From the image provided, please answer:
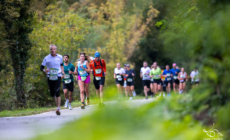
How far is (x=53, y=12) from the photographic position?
97.8 ft

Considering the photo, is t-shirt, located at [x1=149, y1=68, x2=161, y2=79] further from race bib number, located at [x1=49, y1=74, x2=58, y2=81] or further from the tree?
race bib number, located at [x1=49, y1=74, x2=58, y2=81]

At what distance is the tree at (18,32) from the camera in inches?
666

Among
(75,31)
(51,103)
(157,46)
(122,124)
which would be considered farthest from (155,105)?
(157,46)

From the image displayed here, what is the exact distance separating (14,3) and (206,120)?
1435cm

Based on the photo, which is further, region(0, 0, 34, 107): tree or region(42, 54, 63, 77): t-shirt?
region(0, 0, 34, 107): tree

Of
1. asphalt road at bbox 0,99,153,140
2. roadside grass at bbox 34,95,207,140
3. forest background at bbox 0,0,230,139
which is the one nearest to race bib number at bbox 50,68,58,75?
asphalt road at bbox 0,99,153,140

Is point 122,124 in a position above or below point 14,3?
below

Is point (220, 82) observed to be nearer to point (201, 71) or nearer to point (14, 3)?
point (201, 71)

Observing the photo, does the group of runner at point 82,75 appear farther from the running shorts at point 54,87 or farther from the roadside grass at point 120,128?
the roadside grass at point 120,128

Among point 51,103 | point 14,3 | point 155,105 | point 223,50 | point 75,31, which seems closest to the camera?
point 155,105

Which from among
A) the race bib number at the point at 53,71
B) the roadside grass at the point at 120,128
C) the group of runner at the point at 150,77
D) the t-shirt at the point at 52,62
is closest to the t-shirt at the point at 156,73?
the group of runner at the point at 150,77

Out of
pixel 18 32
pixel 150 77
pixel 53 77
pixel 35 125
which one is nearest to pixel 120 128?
pixel 35 125

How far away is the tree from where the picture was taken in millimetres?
16922

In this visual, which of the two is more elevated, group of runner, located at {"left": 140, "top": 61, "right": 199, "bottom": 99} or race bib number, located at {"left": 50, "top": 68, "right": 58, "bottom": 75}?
race bib number, located at {"left": 50, "top": 68, "right": 58, "bottom": 75}
